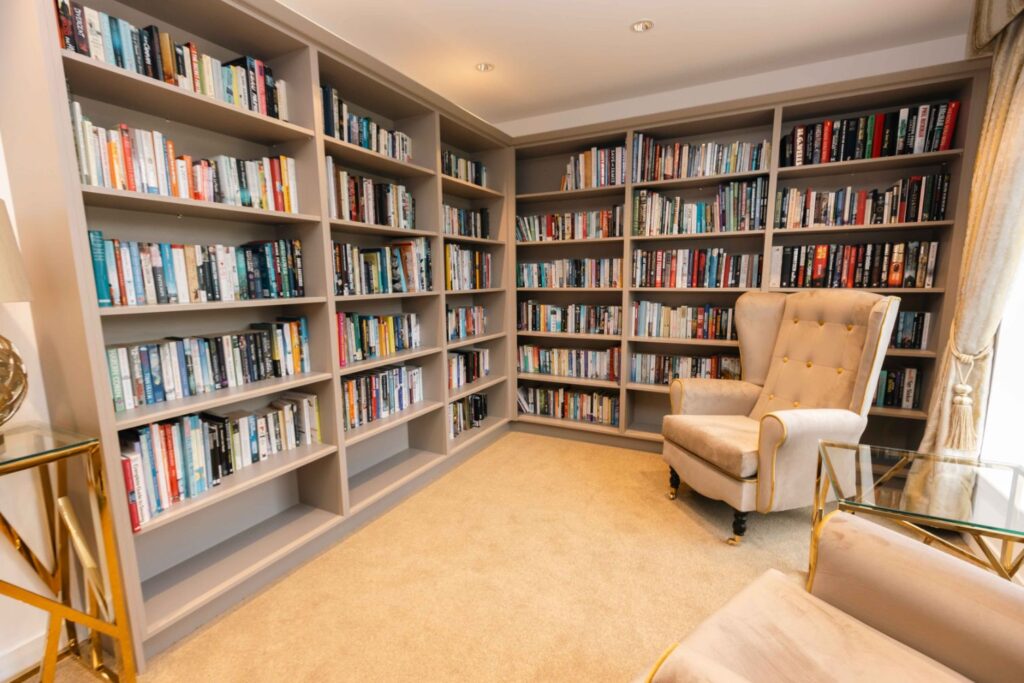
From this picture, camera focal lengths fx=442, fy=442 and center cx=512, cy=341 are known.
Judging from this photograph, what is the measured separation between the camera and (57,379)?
1331mm

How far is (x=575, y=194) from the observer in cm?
310

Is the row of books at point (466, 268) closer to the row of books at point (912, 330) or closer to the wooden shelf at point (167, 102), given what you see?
the wooden shelf at point (167, 102)

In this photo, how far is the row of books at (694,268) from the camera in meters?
2.66

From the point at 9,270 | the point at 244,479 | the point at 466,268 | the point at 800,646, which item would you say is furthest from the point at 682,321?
the point at 9,270

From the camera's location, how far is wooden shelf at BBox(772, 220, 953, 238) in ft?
7.18

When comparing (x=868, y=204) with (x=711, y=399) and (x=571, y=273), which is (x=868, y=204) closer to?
(x=711, y=399)

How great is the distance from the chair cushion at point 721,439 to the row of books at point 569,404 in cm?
82

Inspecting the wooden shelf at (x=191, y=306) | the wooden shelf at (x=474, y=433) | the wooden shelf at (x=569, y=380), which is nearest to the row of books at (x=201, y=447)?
the wooden shelf at (x=191, y=306)

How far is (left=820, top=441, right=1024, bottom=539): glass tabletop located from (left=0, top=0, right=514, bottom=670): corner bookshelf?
75.2 inches

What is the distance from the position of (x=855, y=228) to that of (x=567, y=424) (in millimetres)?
2060

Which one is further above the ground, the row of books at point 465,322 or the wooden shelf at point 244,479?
the row of books at point 465,322

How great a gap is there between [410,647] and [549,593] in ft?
1.73

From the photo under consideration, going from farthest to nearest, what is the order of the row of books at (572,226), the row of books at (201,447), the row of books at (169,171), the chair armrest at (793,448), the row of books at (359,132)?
1. the row of books at (572,226)
2. the row of books at (359,132)
3. the chair armrest at (793,448)
4. the row of books at (201,447)
5. the row of books at (169,171)

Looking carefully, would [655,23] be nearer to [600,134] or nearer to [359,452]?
[600,134]
